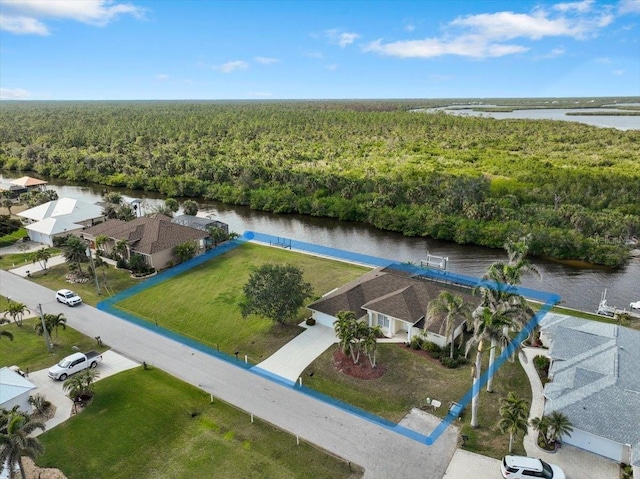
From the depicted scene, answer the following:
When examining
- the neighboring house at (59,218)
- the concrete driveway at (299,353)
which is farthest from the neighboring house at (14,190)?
the concrete driveway at (299,353)

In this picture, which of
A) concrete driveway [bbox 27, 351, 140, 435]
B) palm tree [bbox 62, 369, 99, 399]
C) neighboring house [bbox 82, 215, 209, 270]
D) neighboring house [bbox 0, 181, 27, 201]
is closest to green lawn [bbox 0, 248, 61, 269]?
neighboring house [bbox 82, 215, 209, 270]

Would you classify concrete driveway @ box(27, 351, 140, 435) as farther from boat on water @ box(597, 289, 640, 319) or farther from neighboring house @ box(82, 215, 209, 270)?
boat on water @ box(597, 289, 640, 319)

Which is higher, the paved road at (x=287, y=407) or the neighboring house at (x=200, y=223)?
the neighboring house at (x=200, y=223)

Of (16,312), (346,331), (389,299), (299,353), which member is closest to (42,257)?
(16,312)

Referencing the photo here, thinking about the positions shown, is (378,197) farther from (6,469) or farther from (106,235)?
(6,469)

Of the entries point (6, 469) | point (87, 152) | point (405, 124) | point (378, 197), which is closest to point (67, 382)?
point (6, 469)

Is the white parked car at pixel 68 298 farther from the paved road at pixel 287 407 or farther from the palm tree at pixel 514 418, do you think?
the palm tree at pixel 514 418
